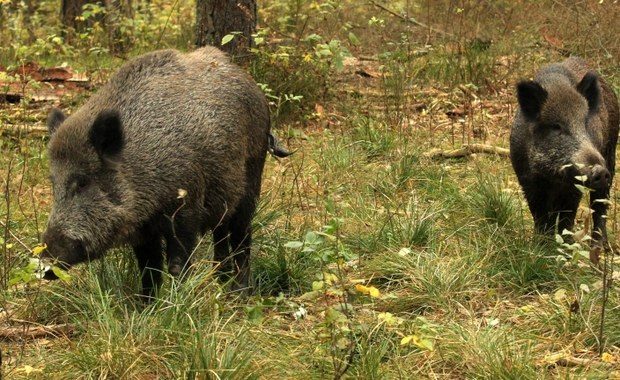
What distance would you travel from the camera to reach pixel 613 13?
431 inches

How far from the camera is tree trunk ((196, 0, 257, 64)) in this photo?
918 cm

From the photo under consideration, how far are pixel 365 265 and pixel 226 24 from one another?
415 cm

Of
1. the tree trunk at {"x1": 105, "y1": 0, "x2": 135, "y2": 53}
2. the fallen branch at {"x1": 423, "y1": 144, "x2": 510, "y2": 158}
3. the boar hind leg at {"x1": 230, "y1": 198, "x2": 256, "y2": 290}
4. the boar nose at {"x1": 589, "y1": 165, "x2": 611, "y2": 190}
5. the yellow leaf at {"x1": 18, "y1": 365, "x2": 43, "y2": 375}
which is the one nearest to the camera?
the yellow leaf at {"x1": 18, "y1": 365, "x2": 43, "y2": 375}

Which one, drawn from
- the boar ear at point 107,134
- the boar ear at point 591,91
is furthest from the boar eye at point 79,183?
the boar ear at point 591,91

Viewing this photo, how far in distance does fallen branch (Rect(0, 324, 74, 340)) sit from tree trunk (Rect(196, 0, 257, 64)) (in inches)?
188

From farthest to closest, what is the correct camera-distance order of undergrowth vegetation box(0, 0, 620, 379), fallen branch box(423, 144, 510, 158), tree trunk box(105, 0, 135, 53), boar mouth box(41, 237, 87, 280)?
tree trunk box(105, 0, 135, 53) < fallen branch box(423, 144, 510, 158) < boar mouth box(41, 237, 87, 280) < undergrowth vegetation box(0, 0, 620, 379)

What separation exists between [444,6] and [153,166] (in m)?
8.59

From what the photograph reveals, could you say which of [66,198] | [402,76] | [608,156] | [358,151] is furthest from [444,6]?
[66,198]

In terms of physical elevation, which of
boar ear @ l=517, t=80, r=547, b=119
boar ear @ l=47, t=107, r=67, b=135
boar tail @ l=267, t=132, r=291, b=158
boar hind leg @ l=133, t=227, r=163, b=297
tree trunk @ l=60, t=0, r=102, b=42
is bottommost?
tree trunk @ l=60, t=0, r=102, b=42

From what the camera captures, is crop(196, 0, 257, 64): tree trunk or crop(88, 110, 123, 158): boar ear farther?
crop(196, 0, 257, 64): tree trunk

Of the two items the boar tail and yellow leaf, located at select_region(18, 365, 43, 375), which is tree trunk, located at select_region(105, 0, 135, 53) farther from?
yellow leaf, located at select_region(18, 365, 43, 375)

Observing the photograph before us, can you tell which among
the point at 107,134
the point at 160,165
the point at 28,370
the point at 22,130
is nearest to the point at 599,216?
the point at 160,165

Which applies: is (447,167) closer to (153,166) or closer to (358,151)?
(358,151)

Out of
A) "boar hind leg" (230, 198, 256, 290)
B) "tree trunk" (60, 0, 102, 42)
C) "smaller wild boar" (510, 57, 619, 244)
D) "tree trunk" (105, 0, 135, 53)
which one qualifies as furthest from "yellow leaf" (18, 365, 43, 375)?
"tree trunk" (60, 0, 102, 42)
